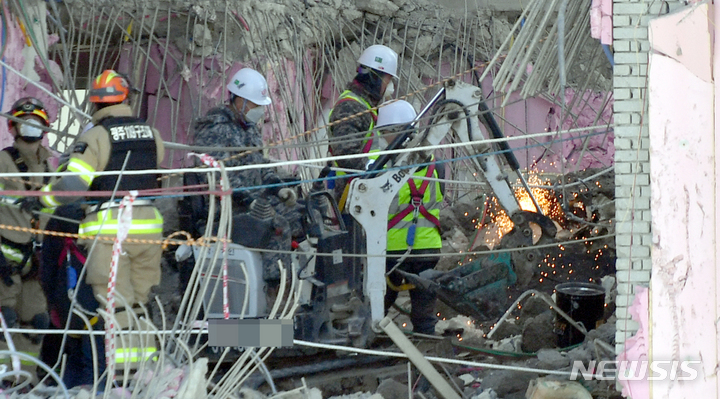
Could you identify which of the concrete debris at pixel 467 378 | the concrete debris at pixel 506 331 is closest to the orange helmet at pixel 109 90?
the concrete debris at pixel 467 378

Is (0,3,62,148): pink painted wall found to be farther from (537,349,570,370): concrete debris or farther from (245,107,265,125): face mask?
(537,349,570,370): concrete debris

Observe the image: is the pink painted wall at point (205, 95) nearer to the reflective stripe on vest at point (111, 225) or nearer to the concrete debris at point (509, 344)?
the concrete debris at point (509, 344)

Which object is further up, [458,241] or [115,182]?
[115,182]

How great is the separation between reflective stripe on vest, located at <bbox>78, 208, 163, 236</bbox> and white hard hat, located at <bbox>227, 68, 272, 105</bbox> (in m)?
1.37

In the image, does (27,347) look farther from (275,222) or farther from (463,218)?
(463,218)

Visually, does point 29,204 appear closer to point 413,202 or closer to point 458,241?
point 413,202

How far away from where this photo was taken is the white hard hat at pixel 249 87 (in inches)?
271

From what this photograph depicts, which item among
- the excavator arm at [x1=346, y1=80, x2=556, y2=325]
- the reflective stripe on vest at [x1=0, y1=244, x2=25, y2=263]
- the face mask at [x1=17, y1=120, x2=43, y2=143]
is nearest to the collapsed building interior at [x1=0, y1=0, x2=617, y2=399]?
the excavator arm at [x1=346, y1=80, x2=556, y2=325]

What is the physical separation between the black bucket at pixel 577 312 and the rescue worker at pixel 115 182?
2897mm

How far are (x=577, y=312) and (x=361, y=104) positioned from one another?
2284 mm

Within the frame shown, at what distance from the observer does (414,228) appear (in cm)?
764

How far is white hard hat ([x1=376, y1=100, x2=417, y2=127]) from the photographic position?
25.4 feet

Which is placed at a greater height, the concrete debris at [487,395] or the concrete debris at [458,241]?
the concrete debris at [458,241]

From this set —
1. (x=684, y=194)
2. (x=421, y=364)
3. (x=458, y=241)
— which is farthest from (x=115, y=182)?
(x=458, y=241)
